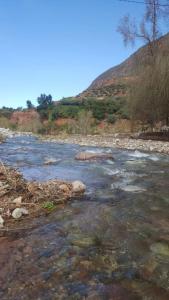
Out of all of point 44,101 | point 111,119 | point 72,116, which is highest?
point 44,101

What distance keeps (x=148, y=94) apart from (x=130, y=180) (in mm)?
15558

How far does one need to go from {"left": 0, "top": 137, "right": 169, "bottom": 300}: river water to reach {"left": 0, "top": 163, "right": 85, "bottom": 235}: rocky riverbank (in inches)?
10.2

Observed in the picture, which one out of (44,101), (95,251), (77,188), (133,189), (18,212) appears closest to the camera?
(95,251)

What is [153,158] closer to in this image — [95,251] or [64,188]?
[64,188]

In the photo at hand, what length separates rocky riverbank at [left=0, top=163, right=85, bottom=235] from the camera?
603 centimetres

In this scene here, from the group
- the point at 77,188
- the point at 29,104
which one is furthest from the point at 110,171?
the point at 29,104

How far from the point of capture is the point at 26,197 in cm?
695

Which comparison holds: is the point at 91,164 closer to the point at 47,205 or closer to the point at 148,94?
the point at 47,205

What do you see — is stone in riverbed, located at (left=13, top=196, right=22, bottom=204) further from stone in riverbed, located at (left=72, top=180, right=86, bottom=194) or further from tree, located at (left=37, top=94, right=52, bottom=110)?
tree, located at (left=37, top=94, right=52, bottom=110)

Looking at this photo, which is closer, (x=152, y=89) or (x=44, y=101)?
(x=152, y=89)

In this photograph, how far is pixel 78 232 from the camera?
538 cm

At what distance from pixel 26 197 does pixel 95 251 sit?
261cm

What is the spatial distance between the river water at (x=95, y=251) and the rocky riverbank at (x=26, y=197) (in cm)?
26

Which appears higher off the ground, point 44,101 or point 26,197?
point 44,101
